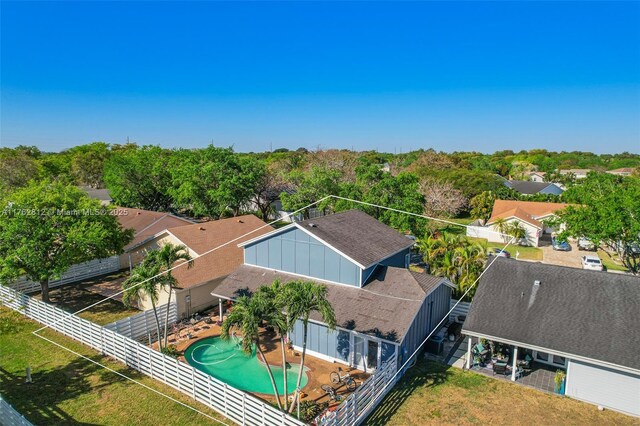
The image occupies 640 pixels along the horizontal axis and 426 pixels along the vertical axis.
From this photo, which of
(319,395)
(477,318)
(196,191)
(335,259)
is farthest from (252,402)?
(196,191)

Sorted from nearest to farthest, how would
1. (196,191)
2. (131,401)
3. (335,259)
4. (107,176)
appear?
(131,401), (335,259), (196,191), (107,176)

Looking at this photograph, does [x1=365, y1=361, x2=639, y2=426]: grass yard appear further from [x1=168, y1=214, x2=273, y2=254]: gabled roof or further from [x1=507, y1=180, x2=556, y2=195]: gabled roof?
[x1=507, y1=180, x2=556, y2=195]: gabled roof

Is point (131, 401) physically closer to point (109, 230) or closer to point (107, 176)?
point (109, 230)

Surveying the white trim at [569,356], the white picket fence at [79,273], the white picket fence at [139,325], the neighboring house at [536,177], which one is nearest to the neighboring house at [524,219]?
the white trim at [569,356]

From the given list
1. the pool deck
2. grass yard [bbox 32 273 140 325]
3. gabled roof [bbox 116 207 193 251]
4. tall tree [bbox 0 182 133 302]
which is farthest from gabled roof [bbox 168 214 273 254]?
the pool deck

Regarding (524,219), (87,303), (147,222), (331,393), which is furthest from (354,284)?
(524,219)

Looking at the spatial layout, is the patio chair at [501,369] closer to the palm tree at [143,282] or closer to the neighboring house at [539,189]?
the palm tree at [143,282]
